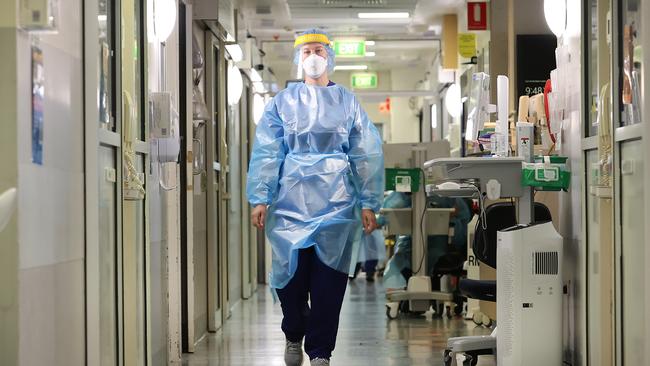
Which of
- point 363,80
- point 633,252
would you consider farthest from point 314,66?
point 363,80

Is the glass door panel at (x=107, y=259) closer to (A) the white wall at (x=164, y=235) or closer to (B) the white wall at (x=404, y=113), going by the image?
(A) the white wall at (x=164, y=235)

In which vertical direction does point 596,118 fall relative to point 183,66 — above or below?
below

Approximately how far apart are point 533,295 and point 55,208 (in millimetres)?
2161

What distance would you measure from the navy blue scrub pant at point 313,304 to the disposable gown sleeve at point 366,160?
13.7 inches

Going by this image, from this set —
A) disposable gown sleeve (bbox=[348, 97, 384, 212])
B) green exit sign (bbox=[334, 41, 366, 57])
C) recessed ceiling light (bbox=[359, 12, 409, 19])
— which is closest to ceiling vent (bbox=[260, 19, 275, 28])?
green exit sign (bbox=[334, 41, 366, 57])

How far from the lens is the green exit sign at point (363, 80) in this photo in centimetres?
1338

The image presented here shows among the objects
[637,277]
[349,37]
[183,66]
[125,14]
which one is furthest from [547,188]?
[349,37]

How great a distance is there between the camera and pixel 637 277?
10.1 ft

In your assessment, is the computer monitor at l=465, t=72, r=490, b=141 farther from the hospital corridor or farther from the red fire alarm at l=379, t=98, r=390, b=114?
the red fire alarm at l=379, t=98, r=390, b=114

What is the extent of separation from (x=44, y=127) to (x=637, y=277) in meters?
1.93

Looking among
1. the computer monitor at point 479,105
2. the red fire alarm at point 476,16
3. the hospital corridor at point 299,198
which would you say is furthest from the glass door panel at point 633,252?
the red fire alarm at point 476,16

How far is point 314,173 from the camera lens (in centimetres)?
402

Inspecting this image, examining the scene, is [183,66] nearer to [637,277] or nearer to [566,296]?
[566,296]

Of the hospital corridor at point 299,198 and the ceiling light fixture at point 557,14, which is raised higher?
the ceiling light fixture at point 557,14
